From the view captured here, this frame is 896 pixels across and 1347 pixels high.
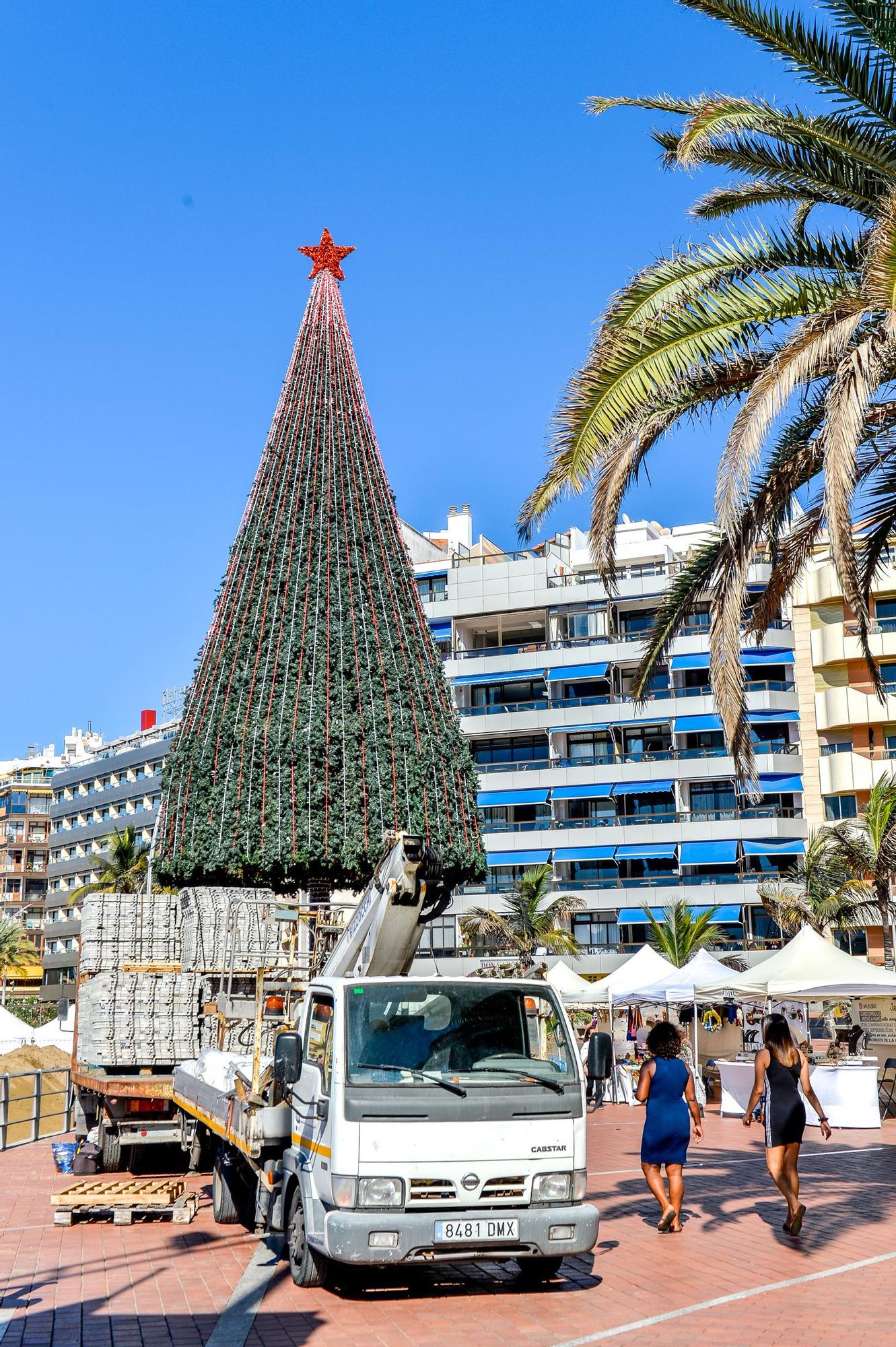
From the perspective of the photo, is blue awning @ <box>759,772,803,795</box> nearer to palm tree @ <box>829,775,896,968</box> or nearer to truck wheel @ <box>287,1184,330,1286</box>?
palm tree @ <box>829,775,896,968</box>

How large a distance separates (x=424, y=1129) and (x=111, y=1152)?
700cm

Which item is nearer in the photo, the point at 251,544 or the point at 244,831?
the point at 244,831

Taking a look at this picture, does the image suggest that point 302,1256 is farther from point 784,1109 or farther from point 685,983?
point 685,983

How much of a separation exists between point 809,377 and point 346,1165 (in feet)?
21.6

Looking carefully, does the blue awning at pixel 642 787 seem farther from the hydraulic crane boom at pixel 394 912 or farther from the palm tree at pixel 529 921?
the hydraulic crane boom at pixel 394 912

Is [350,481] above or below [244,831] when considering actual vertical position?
above

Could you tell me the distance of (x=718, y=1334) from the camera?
23.8 ft

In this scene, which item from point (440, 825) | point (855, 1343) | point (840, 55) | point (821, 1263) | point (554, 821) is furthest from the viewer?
point (554, 821)

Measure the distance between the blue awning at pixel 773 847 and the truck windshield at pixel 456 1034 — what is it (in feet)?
140

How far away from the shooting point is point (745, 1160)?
15602mm

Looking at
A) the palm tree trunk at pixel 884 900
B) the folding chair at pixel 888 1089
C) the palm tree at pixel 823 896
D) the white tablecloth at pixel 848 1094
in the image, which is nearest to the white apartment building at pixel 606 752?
the palm tree at pixel 823 896

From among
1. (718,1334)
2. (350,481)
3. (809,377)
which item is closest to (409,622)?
(350,481)

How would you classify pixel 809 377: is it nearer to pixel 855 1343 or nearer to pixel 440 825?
pixel 855 1343

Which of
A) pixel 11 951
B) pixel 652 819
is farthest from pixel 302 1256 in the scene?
pixel 11 951
